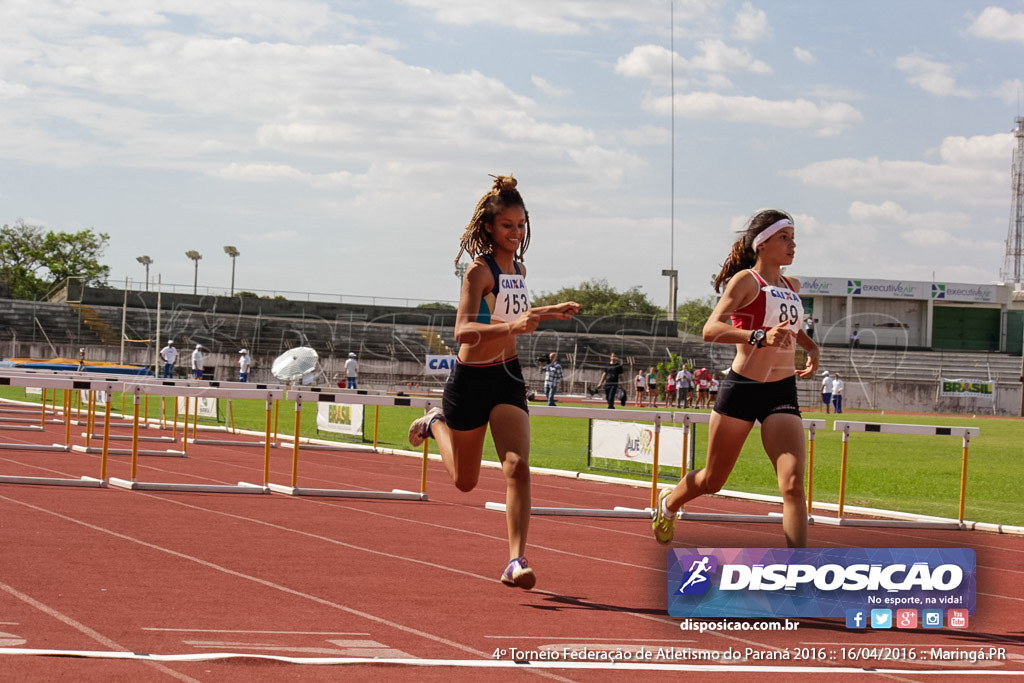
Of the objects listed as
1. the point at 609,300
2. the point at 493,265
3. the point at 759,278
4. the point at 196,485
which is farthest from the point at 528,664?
the point at 609,300

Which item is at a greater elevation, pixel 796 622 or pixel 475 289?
pixel 475 289

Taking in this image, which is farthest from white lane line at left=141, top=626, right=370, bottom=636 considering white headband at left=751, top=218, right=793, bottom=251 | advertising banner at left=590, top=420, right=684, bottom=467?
advertising banner at left=590, top=420, right=684, bottom=467

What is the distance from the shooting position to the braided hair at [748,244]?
19.0 ft

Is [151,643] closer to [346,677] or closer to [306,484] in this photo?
[346,677]

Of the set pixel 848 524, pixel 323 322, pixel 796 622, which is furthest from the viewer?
pixel 323 322

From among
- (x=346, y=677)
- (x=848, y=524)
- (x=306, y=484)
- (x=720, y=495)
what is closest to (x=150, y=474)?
(x=306, y=484)

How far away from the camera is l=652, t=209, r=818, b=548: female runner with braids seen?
5422 millimetres

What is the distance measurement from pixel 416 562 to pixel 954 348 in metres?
72.7

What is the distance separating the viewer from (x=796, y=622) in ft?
15.6

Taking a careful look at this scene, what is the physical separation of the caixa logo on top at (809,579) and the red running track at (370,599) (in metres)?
0.22

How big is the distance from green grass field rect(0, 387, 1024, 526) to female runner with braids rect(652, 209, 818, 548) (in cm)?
592

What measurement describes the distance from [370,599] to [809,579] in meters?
2.26

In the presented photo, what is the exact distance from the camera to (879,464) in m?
18.2

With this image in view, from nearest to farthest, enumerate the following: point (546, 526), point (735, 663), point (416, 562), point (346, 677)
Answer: point (346, 677) → point (735, 663) → point (416, 562) → point (546, 526)
